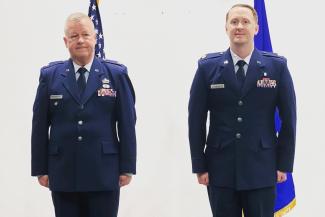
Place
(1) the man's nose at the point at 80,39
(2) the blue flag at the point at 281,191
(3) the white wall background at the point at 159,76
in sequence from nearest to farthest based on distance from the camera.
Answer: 1. (1) the man's nose at the point at 80,39
2. (2) the blue flag at the point at 281,191
3. (3) the white wall background at the point at 159,76

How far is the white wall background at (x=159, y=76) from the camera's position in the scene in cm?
326

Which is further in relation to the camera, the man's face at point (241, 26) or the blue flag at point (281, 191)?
the blue flag at point (281, 191)

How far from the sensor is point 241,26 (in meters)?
1.98

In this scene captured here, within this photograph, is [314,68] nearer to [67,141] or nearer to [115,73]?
[115,73]

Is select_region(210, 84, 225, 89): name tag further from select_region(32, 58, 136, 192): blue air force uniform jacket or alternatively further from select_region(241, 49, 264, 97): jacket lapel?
select_region(32, 58, 136, 192): blue air force uniform jacket

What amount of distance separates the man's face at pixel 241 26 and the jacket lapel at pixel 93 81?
609 mm

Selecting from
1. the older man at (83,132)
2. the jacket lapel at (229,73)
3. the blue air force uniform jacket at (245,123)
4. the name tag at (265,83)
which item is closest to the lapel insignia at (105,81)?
the older man at (83,132)

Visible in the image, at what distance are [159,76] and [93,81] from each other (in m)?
1.37

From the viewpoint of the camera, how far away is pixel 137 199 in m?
3.35

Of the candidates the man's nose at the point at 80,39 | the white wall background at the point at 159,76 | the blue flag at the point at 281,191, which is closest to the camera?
the man's nose at the point at 80,39

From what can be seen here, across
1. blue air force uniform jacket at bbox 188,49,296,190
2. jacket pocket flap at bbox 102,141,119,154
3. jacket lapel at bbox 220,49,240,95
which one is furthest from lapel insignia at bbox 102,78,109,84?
jacket lapel at bbox 220,49,240,95

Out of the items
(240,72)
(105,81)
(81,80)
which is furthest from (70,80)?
(240,72)

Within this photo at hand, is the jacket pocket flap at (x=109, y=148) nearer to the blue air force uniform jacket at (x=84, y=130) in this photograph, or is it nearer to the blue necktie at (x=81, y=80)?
the blue air force uniform jacket at (x=84, y=130)

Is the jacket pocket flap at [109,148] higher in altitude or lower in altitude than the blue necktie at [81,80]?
lower
